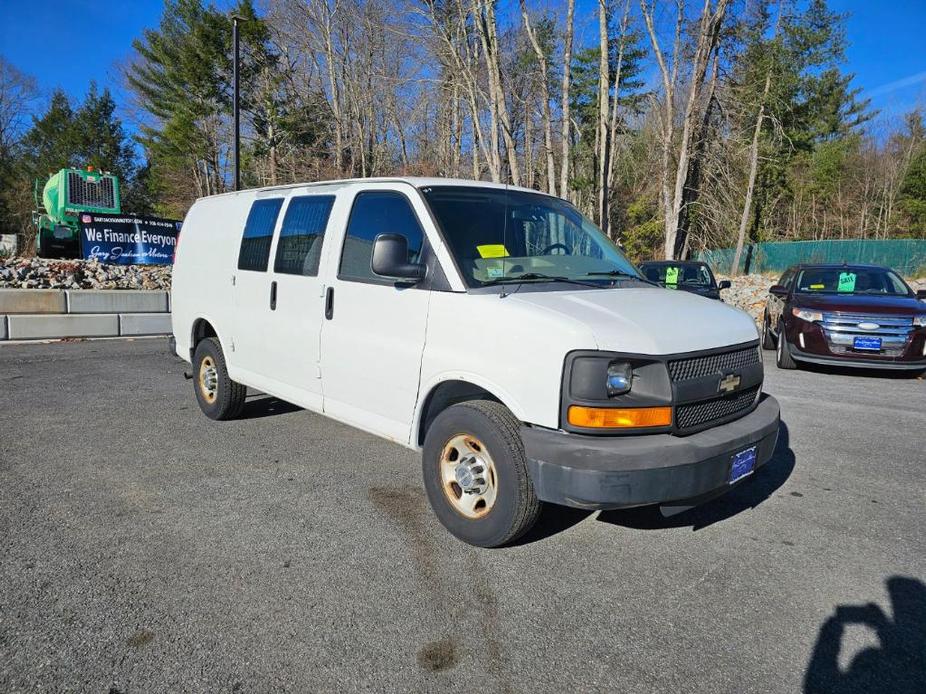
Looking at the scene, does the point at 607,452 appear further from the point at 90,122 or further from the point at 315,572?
the point at 90,122

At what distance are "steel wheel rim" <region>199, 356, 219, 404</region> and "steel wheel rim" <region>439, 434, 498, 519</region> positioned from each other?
125 inches

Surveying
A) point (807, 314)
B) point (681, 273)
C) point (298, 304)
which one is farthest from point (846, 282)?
point (298, 304)

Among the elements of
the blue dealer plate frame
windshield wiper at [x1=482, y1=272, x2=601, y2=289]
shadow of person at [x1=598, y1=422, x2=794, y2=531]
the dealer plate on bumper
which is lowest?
shadow of person at [x1=598, y1=422, x2=794, y2=531]

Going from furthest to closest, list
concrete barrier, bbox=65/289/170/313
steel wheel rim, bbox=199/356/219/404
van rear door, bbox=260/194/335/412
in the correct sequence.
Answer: concrete barrier, bbox=65/289/170/313
steel wheel rim, bbox=199/356/219/404
van rear door, bbox=260/194/335/412

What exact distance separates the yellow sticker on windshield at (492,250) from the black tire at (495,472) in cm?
94

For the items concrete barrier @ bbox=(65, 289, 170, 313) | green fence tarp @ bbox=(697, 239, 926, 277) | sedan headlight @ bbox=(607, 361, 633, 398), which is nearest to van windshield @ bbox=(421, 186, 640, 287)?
sedan headlight @ bbox=(607, 361, 633, 398)

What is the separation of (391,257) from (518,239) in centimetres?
93

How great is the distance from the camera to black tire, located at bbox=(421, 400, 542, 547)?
3.02 m

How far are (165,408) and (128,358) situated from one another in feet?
10.7

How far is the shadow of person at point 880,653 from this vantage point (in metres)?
2.33

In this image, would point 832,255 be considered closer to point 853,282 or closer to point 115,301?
point 853,282

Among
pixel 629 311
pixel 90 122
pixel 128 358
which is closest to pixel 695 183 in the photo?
pixel 128 358

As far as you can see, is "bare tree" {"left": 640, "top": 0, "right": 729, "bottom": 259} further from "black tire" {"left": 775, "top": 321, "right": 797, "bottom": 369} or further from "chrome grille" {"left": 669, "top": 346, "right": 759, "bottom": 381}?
"chrome grille" {"left": 669, "top": 346, "right": 759, "bottom": 381}

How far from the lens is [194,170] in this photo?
38.1 meters
